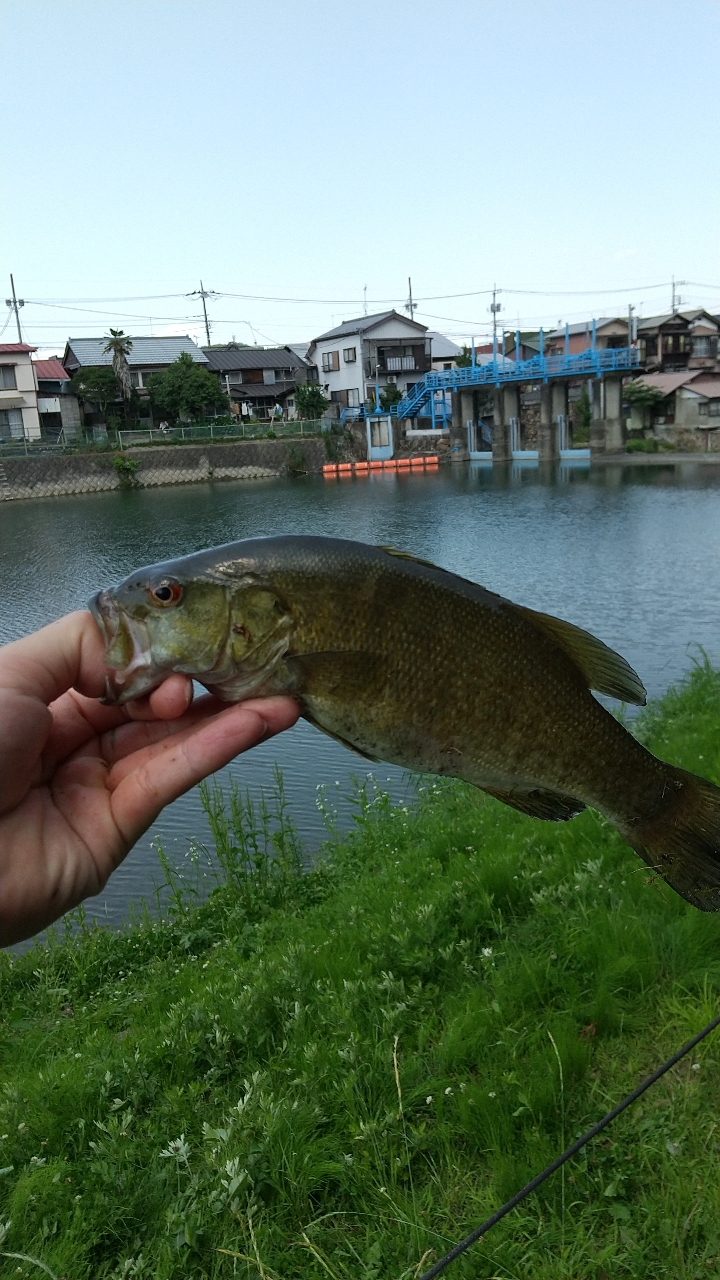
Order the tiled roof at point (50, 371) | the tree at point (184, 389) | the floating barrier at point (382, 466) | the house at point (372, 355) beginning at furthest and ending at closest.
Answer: the house at point (372, 355) < the tiled roof at point (50, 371) < the tree at point (184, 389) < the floating barrier at point (382, 466)

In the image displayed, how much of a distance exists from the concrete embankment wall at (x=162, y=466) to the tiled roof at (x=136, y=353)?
11.5m

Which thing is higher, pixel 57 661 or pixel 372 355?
pixel 372 355

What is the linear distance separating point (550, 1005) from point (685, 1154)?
38.3 inches

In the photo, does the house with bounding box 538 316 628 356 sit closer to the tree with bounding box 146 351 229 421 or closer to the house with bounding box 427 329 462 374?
the house with bounding box 427 329 462 374

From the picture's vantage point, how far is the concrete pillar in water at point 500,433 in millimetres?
60375

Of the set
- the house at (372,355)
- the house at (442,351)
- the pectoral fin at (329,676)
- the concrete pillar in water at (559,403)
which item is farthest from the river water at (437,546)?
the house at (442,351)

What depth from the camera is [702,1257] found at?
2.85 m

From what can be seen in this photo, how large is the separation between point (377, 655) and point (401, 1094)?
231cm

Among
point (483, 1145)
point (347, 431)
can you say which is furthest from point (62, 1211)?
point (347, 431)

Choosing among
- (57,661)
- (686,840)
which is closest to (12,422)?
(57,661)

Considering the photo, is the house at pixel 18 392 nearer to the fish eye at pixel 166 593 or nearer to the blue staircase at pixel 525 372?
the blue staircase at pixel 525 372

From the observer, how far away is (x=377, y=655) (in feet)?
8.05

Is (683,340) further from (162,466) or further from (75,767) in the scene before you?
(75,767)

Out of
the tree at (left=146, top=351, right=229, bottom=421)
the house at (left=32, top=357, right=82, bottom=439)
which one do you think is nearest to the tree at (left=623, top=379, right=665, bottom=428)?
the tree at (left=146, top=351, right=229, bottom=421)
